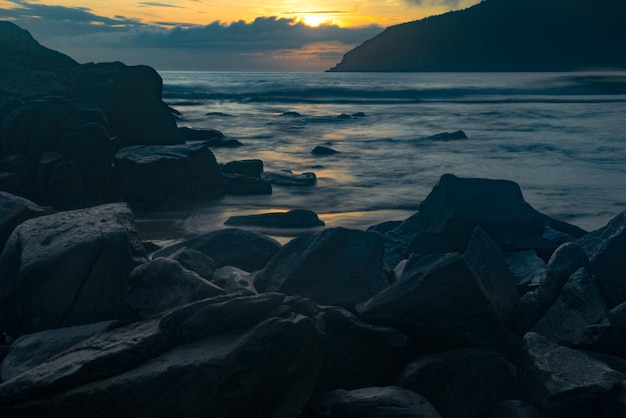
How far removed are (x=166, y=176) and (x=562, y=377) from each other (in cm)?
814

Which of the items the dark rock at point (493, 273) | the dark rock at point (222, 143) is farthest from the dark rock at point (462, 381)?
the dark rock at point (222, 143)

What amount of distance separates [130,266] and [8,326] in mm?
883

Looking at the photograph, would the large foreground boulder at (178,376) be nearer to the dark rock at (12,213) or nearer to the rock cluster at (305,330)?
the rock cluster at (305,330)

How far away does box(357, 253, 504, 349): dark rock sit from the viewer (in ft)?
12.8

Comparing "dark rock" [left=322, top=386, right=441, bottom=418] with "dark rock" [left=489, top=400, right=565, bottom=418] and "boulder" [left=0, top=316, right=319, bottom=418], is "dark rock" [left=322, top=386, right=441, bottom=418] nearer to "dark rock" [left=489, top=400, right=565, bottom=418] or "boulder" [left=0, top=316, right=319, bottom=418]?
"boulder" [left=0, top=316, right=319, bottom=418]

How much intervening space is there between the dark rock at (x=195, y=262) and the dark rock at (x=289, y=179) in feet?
24.0

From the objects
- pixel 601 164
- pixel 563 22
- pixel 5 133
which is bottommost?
pixel 601 164

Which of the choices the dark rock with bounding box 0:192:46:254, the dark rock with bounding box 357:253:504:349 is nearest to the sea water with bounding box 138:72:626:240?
the dark rock with bounding box 0:192:46:254

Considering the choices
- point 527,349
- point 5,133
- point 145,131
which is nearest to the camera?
point 527,349

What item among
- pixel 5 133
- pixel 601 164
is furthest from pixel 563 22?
pixel 5 133

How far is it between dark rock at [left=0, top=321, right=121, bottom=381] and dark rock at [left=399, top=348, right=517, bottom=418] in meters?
1.82

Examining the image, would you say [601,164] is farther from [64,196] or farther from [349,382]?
[349,382]

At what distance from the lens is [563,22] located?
481 ft

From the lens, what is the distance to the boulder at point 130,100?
14.9 metres
